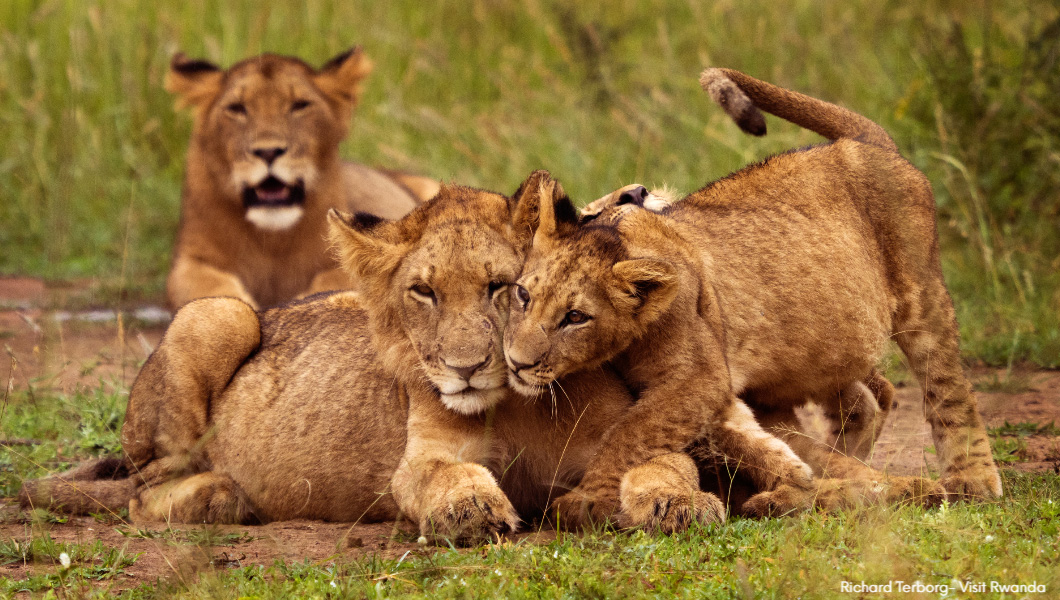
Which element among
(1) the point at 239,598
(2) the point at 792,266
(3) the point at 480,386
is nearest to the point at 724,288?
(2) the point at 792,266

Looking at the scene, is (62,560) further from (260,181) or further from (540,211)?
(260,181)

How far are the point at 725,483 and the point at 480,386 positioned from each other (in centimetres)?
94

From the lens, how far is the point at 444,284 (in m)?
3.95

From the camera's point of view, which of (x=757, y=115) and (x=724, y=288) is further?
(x=757, y=115)

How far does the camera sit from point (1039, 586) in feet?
9.63

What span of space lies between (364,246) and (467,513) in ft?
3.70

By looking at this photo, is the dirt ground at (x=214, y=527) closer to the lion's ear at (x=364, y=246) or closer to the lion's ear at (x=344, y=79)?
the lion's ear at (x=364, y=246)

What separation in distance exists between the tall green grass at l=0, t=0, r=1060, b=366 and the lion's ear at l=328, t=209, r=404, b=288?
11.0 ft

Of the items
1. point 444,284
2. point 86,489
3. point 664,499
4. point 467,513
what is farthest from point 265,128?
point 664,499

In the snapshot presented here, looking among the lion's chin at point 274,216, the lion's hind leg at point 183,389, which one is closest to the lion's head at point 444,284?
the lion's hind leg at point 183,389

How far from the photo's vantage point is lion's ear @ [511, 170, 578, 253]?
406cm

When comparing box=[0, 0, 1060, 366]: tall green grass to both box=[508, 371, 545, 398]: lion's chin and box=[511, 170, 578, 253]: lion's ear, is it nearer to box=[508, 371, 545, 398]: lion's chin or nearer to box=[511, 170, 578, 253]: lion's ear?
box=[511, 170, 578, 253]: lion's ear

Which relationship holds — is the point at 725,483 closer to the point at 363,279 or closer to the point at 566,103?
the point at 363,279

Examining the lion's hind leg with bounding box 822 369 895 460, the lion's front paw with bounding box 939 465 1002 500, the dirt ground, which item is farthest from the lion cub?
the lion's hind leg with bounding box 822 369 895 460
